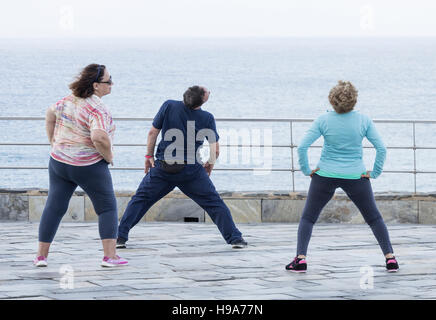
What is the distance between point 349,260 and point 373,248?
760 mm

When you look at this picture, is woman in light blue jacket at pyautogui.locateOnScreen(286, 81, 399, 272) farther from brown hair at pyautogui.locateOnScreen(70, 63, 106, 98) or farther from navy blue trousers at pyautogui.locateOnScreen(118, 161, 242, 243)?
brown hair at pyautogui.locateOnScreen(70, 63, 106, 98)

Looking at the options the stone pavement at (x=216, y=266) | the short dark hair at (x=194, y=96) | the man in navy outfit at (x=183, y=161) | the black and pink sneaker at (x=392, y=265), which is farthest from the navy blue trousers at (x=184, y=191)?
the black and pink sneaker at (x=392, y=265)

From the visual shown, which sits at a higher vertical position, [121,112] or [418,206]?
[121,112]

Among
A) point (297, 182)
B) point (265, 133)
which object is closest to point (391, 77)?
point (265, 133)

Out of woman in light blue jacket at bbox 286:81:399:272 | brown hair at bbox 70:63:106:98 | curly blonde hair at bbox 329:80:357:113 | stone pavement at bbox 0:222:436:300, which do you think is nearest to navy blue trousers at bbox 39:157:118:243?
stone pavement at bbox 0:222:436:300

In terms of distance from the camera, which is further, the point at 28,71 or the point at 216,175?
the point at 28,71

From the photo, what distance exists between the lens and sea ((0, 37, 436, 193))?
4309 cm

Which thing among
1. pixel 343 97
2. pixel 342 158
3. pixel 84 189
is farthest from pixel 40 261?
pixel 343 97

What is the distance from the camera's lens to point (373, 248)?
832cm

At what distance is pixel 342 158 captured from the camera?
6.88 m

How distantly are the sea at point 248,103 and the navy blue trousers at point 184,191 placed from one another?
152 cm

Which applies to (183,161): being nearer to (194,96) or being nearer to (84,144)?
(194,96)
